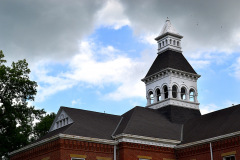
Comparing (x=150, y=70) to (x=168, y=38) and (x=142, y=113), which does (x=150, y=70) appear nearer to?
(x=168, y=38)

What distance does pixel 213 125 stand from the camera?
40.5 metres

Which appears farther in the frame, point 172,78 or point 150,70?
point 150,70

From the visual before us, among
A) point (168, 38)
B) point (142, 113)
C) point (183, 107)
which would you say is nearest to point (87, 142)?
point (142, 113)

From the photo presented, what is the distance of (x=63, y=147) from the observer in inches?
1388

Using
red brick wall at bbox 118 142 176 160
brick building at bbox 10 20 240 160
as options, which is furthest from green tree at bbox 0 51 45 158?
red brick wall at bbox 118 142 176 160

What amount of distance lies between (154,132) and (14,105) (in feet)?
63.9

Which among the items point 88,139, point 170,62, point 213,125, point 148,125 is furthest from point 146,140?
point 170,62

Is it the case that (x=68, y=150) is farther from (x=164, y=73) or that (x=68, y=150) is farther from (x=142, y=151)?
(x=164, y=73)

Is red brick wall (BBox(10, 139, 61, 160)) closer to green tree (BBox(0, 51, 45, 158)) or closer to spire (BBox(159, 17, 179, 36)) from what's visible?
green tree (BBox(0, 51, 45, 158))

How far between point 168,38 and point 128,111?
1324cm

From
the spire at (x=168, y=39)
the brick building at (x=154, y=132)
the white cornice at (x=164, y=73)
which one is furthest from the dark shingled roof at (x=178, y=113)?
the spire at (x=168, y=39)

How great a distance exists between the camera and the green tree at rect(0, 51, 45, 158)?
4884 centimetres

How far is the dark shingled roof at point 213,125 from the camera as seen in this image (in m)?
37.9

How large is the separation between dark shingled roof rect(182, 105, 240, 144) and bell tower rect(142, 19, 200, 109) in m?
4.94
